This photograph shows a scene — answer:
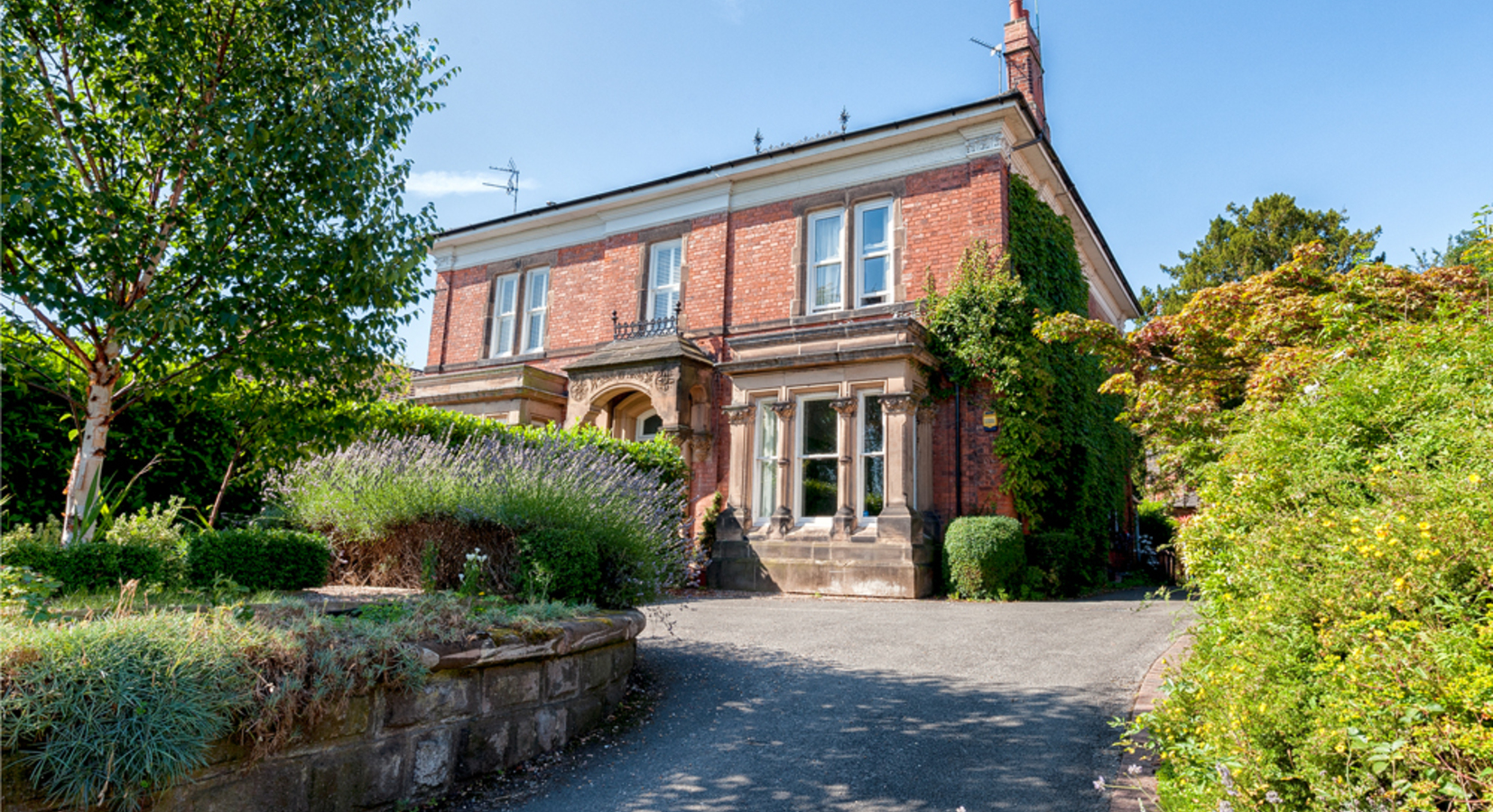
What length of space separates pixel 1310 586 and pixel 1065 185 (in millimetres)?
14400

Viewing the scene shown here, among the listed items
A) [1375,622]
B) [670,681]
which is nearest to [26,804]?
[670,681]

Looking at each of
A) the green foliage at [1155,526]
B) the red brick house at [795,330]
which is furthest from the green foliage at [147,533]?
the green foliage at [1155,526]

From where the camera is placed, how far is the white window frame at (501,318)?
18234 millimetres

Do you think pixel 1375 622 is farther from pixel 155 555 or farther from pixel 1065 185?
pixel 1065 185

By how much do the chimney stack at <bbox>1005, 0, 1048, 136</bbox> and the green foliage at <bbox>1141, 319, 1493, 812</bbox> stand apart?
1337cm

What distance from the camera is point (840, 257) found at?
14.6 meters

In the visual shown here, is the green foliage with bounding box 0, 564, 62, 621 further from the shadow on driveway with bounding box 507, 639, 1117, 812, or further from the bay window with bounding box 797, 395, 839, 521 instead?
the bay window with bounding box 797, 395, 839, 521

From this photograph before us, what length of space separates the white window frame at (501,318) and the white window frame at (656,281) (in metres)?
3.63

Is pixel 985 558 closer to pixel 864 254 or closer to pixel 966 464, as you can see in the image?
pixel 966 464

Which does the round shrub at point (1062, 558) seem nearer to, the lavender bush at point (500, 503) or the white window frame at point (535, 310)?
the lavender bush at point (500, 503)

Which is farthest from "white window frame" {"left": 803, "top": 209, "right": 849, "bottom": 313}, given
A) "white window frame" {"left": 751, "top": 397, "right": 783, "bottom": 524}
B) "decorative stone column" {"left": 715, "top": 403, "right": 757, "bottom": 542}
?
"decorative stone column" {"left": 715, "top": 403, "right": 757, "bottom": 542}

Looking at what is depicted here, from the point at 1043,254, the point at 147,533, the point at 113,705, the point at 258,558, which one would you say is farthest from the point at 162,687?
the point at 1043,254

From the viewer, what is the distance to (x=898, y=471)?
39.4 feet

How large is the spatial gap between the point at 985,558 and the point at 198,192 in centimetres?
976
